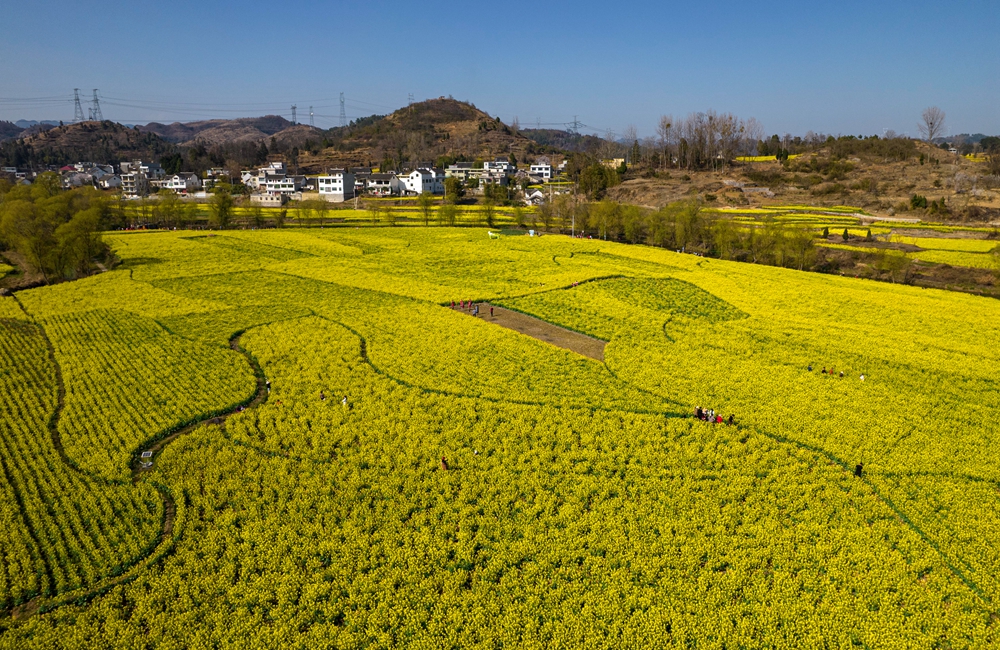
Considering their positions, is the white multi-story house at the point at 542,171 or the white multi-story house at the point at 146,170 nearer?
the white multi-story house at the point at 542,171

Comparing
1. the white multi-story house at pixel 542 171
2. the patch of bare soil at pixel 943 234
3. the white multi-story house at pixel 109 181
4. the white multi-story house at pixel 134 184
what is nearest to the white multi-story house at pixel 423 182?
the white multi-story house at pixel 542 171

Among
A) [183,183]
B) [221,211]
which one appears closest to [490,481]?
[221,211]

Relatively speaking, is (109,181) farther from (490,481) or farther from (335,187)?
(490,481)

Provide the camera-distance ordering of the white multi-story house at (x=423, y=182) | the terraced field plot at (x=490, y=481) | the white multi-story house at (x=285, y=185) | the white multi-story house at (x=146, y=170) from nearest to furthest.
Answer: the terraced field plot at (x=490, y=481), the white multi-story house at (x=285, y=185), the white multi-story house at (x=423, y=182), the white multi-story house at (x=146, y=170)

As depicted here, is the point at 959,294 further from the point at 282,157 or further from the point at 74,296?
the point at 282,157

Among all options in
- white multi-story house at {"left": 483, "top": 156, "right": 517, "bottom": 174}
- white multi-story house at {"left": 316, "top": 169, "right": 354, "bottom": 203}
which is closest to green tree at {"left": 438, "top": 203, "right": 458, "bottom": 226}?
white multi-story house at {"left": 316, "top": 169, "right": 354, "bottom": 203}

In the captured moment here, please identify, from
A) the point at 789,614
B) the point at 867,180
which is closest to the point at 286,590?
the point at 789,614

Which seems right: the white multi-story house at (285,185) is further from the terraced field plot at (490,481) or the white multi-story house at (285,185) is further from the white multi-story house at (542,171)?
the terraced field plot at (490,481)
